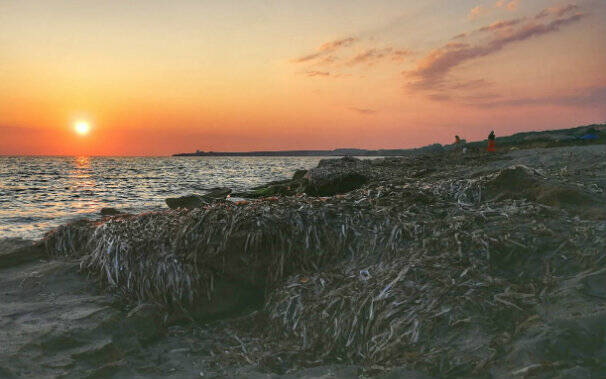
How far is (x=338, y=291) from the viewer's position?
3699 mm

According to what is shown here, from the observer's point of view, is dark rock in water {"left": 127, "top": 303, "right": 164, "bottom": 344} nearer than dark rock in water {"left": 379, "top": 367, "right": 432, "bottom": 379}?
No

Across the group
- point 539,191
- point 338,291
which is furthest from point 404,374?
point 539,191

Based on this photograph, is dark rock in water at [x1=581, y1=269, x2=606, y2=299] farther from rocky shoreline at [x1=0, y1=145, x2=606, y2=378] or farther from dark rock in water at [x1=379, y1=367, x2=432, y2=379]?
dark rock in water at [x1=379, y1=367, x2=432, y2=379]

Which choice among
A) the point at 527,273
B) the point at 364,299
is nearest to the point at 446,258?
the point at 527,273

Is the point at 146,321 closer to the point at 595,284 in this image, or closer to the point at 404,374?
the point at 404,374

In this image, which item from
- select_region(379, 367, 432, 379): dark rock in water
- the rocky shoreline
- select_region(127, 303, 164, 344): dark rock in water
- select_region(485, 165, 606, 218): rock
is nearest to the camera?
select_region(379, 367, 432, 379): dark rock in water

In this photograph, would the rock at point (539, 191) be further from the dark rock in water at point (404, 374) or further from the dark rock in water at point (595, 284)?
the dark rock in water at point (404, 374)

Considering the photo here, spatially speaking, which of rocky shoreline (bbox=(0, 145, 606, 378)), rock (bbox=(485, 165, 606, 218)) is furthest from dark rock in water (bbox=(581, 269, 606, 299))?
rock (bbox=(485, 165, 606, 218))

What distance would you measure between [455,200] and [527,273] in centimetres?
182

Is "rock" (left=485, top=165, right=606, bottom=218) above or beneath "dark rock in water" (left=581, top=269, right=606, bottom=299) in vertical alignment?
above

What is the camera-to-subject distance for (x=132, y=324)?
381 centimetres

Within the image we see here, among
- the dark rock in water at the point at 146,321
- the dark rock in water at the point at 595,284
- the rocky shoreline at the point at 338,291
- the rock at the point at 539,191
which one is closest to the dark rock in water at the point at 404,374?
the rocky shoreline at the point at 338,291

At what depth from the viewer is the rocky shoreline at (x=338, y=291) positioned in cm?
286

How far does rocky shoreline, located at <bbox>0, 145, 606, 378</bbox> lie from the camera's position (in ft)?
9.37
